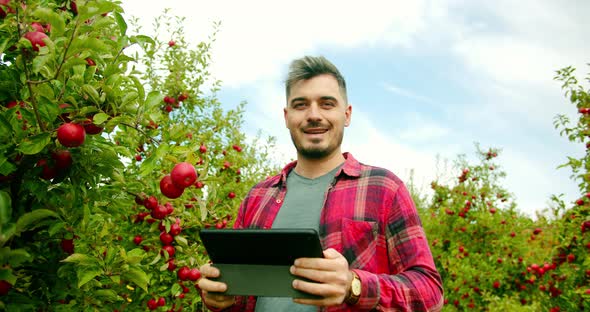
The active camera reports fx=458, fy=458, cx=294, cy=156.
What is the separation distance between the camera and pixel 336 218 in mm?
1851

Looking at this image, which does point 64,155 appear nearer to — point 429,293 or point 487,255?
point 429,293

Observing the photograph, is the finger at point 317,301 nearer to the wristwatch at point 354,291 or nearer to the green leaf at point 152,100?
the wristwatch at point 354,291

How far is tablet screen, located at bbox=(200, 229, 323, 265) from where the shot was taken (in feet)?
4.11

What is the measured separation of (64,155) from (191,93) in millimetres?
3903

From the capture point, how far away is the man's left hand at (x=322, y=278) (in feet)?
4.18

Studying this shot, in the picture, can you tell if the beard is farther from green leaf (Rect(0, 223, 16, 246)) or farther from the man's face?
green leaf (Rect(0, 223, 16, 246))

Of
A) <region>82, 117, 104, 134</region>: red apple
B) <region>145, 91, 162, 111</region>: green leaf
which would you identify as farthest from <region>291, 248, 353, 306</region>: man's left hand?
<region>82, 117, 104, 134</region>: red apple

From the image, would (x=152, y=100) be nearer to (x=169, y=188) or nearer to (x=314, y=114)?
(x=169, y=188)

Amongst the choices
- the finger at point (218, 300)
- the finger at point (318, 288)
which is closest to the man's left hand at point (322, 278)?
the finger at point (318, 288)

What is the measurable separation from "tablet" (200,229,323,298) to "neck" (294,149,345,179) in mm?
820

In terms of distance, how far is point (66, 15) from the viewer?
1683 mm

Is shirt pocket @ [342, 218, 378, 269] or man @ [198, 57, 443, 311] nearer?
man @ [198, 57, 443, 311]

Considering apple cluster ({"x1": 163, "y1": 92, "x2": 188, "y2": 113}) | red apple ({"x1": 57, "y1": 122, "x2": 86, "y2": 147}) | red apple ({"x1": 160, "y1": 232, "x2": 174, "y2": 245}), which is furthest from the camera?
apple cluster ({"x1": 163, "y1": 92, "x2": 188, "y2": 113})

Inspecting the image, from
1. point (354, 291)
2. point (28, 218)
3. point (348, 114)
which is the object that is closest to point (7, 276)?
point (28, 218)
